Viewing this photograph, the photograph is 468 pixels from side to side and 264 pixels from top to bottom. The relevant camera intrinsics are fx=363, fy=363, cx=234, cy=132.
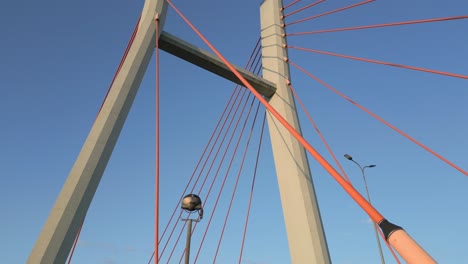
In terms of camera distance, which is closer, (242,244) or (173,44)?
(173,44)

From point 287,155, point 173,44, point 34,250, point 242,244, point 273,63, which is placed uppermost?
point 273,63

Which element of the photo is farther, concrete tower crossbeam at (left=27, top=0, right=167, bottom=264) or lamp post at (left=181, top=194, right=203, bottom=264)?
lamp post at (left=181, top=194, right=203, bottom=264)

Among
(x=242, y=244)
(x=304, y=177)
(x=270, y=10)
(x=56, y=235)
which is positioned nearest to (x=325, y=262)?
(x=304, y=177)

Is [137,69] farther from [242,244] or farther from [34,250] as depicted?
[242,244]

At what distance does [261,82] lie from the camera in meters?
7.38

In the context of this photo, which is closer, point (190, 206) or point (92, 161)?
point (92, 161)

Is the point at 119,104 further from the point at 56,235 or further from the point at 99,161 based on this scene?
the point at 56,235

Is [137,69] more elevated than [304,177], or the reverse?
[137,69]

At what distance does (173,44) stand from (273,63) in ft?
7.59

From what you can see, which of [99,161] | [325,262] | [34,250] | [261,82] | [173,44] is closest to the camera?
[34,250]

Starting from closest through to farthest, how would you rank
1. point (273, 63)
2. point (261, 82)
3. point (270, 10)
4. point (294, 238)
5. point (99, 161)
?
point (99, 161), point (294, 238), point (261, 82), point (273, 63), point (270, 10)

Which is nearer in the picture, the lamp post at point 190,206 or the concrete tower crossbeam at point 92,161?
the concrete tower crossbeam at point 92,161

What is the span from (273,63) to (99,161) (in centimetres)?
447

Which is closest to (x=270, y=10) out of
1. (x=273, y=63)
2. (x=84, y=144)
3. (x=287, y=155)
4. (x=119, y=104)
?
(x=273, y=63)
